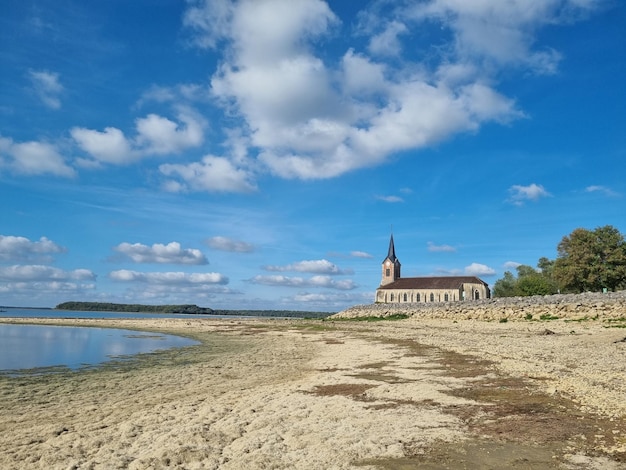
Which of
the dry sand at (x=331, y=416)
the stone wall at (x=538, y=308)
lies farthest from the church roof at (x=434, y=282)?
the dry sand at (x=331, y=416)

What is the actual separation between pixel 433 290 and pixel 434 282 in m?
2.71

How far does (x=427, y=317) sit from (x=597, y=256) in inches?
1053

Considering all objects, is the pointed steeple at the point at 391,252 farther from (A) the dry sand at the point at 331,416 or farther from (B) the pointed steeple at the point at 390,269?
(A) the dry sand at the point at 331,416

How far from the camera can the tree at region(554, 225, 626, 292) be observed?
57081 mm

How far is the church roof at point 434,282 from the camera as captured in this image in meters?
95.4

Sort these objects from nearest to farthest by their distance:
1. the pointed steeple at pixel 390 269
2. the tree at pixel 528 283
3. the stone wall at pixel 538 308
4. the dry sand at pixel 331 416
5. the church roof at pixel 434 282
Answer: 1. the dry sand at pixel 331 416
2. the stone wall at pixel 538 308
3. the tree at pixel 528 283
4. the church roof at pixel 434 282
5. the pointed steeple at pixel 390 269

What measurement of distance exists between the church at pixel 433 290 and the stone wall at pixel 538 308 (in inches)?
1645

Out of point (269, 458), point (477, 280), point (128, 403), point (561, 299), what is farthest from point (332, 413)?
point (477, 280)

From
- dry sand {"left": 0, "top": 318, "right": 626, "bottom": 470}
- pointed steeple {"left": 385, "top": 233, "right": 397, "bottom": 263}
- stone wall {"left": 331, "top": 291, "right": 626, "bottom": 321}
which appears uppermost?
pointed steeple {"left": 385, "top": 233, "right": 397, "bottom": 263}

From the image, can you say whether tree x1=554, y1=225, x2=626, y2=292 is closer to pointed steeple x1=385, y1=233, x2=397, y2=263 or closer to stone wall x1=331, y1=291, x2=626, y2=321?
stone wall x1=331, y1=291, x2=626, y2=321

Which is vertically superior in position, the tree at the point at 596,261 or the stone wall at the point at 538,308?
the tree at the point at 596,261

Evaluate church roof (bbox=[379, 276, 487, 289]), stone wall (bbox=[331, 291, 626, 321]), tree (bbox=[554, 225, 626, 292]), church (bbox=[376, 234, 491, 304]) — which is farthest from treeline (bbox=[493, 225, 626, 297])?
church roof (bbox=[379, 276, 487, 289])

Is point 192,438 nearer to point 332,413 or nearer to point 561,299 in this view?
point 332,413

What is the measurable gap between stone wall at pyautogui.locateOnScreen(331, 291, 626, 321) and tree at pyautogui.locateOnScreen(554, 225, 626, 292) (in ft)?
61.9
